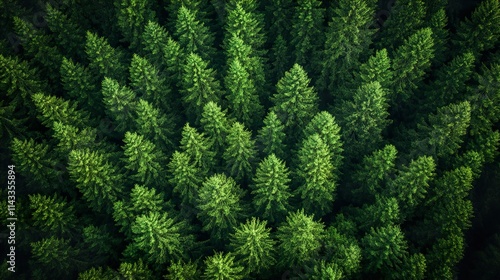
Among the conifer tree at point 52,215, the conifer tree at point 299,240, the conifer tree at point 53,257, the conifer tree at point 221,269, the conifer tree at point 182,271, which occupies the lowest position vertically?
the conifer tree at point 53,257

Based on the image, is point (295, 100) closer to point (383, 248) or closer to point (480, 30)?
point (383, 248)

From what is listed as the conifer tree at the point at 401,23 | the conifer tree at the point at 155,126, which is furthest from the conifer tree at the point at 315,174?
the conifer tree at the point at 401,23

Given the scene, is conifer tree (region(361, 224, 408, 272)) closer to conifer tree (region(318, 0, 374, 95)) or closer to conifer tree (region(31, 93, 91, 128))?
conifer tree (region(318, 0, 374, 95))

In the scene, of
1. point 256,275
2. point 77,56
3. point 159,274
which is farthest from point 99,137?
point 256,275

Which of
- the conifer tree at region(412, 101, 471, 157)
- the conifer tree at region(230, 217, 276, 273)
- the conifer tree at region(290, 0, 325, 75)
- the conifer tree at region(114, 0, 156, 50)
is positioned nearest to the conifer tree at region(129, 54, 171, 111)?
the conifer tree at region(114, 0, 156, 50)

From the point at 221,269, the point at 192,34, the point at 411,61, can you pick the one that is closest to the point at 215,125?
the point at 192,34

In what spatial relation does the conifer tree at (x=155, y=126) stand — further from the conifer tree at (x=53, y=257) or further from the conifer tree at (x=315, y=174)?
the conifer tree at (x=315, y=174)
